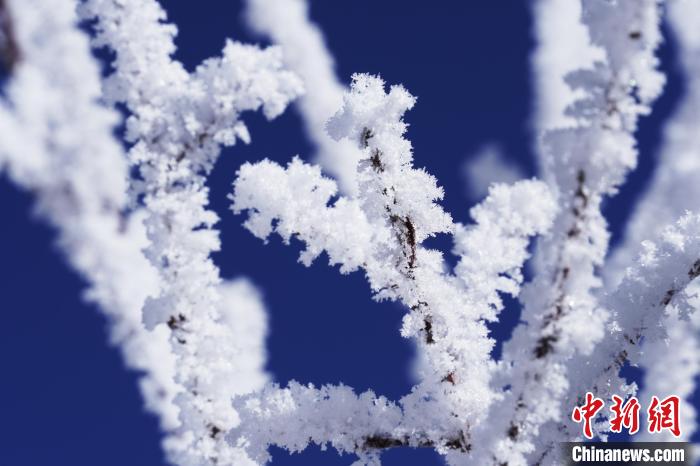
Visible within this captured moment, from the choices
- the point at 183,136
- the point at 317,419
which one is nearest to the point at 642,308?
the point at 317,419

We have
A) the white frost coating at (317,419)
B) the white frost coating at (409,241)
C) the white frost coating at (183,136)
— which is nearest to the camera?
the white frost coating at (183,136)

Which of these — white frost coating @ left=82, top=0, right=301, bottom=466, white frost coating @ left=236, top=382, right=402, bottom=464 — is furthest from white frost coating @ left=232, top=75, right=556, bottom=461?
white frost coating @ left=82, top=0, right=301, bottom=466

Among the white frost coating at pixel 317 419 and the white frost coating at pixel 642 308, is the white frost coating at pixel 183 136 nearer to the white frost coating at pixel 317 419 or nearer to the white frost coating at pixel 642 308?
the white frost coating at pixel 317 419

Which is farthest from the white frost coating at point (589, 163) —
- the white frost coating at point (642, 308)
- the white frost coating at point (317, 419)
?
the white frost coating at point (317, 419)

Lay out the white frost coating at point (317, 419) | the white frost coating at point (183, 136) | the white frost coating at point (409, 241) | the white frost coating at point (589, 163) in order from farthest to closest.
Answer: the white frost coating at point (317, 419) → the white frost coating at point (409, 241) → the white frost coating at point (183, 136) → the white frost coating at point (589, 163)

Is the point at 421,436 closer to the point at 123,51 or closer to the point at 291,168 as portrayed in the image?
the point at 291,168

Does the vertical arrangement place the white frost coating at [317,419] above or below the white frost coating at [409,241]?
below
